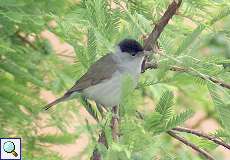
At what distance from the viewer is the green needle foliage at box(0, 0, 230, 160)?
5.43ft

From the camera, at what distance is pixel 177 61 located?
1.72 m

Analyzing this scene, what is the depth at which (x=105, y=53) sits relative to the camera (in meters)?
2.10

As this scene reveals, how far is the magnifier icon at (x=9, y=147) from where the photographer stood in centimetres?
232

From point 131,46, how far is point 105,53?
0.29m

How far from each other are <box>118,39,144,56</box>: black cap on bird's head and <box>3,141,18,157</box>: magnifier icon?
568 millimetres

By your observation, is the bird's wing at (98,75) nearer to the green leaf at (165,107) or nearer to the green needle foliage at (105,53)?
the green needle foliage at (105,53)

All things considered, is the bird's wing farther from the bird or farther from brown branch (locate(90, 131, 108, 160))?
brown branch (locate(90, 131, 108, 160))

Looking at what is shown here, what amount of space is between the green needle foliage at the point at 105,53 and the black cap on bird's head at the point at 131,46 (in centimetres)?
3

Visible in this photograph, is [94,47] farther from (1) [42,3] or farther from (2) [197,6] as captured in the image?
(1) [42,3]

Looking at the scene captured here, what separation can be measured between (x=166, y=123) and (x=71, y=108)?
1.46 m

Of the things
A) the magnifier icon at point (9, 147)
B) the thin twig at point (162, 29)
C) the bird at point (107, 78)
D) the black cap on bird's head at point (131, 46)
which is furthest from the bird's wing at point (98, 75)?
the thin twig at point (162, 29)

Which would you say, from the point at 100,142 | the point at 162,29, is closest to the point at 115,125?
the point at 100,142

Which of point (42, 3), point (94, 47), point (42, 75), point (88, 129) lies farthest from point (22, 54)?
point (88, 129)

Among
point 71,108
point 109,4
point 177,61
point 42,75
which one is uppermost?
point 109,4
